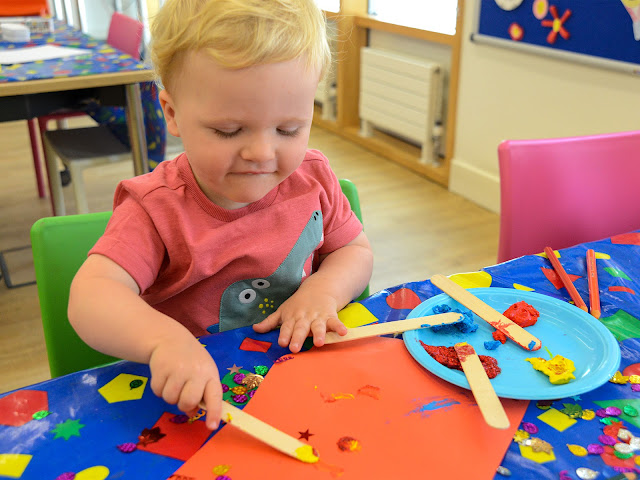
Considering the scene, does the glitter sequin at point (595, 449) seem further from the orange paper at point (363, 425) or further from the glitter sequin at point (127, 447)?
the glitter sequin at point (127, 447)

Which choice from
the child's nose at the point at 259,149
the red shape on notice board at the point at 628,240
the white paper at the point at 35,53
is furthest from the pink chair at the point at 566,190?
the white paper at the point at 35,53

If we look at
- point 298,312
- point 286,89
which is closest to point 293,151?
point 286,89

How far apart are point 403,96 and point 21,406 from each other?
9.58 feet

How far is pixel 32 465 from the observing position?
0.50m

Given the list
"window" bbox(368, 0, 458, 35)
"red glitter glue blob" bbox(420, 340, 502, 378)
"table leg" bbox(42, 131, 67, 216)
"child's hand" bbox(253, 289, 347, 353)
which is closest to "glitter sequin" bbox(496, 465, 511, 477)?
"red glitter glue blob" bbox(420, 340, 502, 378)

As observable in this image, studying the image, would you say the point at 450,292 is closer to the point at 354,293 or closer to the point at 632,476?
the point at 354,293

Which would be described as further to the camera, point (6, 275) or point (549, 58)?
point (549, 58)

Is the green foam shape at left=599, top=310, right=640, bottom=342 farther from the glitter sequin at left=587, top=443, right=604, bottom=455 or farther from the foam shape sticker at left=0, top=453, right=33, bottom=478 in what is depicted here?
the foam shape sticker at left=0, top=453, right=33, bottom=478

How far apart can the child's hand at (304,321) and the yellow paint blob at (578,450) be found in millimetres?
246

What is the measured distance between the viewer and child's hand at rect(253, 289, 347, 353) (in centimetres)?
66

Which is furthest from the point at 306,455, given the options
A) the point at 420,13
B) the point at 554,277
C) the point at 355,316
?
the point at 420,13

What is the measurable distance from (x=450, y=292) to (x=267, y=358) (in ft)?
0.78

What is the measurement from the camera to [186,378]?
1.82 feet

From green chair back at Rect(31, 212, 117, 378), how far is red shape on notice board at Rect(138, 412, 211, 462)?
1.13ft
